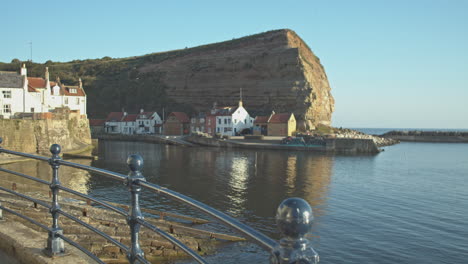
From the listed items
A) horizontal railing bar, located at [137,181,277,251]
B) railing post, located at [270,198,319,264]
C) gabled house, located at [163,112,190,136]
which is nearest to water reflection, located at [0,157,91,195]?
horizontal railing bar, located at [137,181,277,251]

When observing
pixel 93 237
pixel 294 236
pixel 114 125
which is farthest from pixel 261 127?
pixel 294 236

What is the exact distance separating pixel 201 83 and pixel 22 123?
77.3 meters

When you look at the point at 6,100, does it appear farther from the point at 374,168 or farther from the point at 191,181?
the point at 374,168

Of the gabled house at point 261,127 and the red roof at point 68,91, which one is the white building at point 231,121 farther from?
the red roof at point 68,91

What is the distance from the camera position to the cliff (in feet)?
334

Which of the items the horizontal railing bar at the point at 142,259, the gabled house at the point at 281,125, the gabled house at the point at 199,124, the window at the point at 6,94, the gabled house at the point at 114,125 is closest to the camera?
the horizontal railing bar at the point at 142,259

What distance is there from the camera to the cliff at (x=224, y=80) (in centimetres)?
10188

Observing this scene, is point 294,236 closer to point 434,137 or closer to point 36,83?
point 36,83

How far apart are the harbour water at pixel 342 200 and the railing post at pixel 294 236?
12.5 m

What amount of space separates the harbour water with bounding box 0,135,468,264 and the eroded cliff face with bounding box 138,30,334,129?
53.2 metres

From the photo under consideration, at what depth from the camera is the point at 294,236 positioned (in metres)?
1.83

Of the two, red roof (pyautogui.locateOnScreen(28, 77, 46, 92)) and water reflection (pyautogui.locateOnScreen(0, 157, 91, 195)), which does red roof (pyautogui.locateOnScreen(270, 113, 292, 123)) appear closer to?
red roof (pyautogui.locateOnScreen(28, 77, 46, 92))

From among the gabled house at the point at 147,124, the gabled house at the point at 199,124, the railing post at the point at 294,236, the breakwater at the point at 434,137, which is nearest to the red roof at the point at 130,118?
the gabled house at the point at 147,124

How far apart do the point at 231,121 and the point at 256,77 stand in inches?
1193
